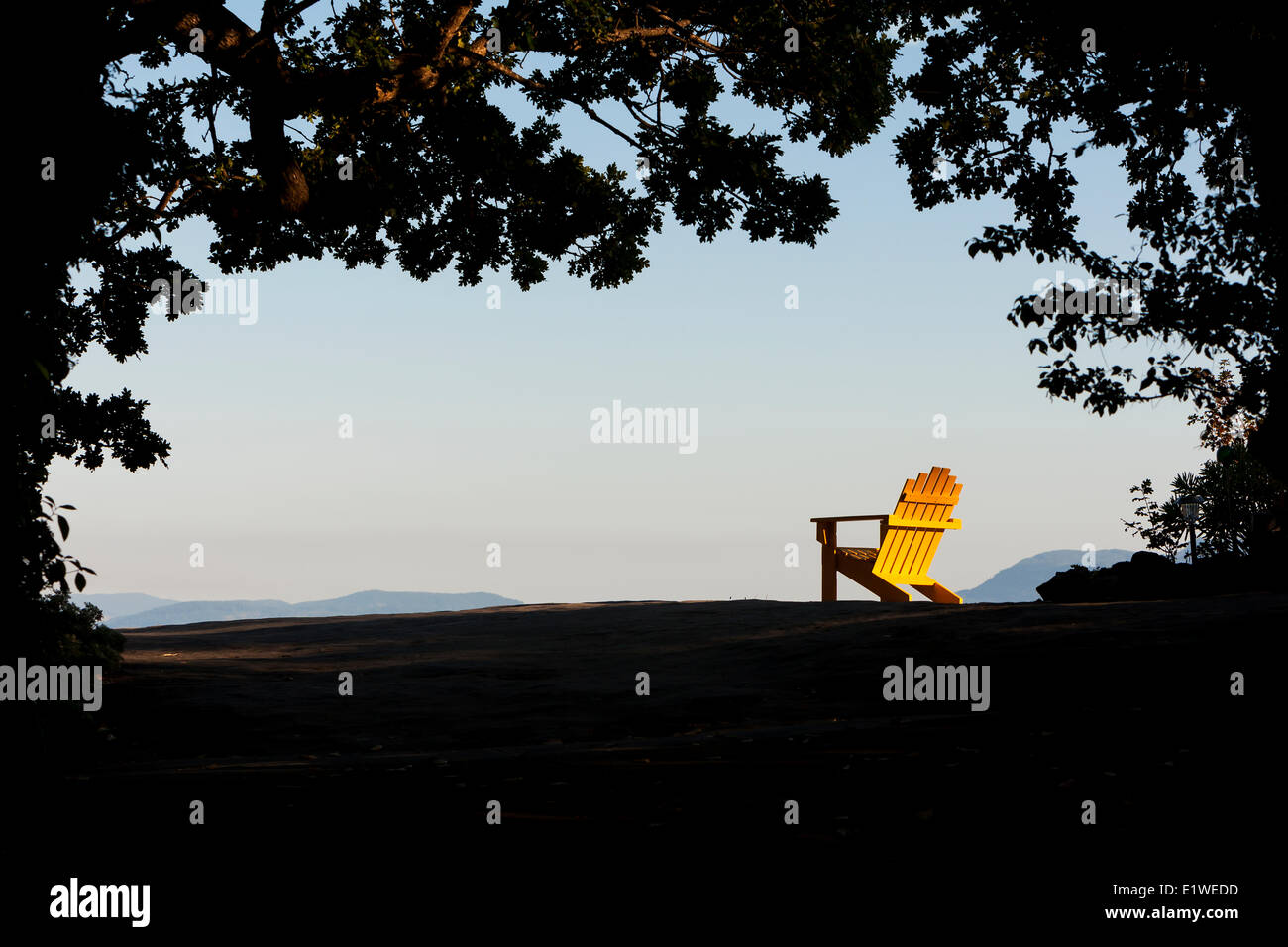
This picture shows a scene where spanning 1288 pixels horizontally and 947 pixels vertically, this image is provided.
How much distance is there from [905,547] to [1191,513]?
5042 mm

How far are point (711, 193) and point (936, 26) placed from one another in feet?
8.21

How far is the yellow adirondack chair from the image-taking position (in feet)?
50.2

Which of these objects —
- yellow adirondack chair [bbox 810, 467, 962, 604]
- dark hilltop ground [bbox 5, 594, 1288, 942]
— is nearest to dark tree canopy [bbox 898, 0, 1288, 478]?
dark hilltop ground [bbox 5, 594, 1288, 942]

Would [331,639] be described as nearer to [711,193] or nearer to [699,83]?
[711,193]

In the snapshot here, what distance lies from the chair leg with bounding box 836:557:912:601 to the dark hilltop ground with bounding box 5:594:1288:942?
6.99 m

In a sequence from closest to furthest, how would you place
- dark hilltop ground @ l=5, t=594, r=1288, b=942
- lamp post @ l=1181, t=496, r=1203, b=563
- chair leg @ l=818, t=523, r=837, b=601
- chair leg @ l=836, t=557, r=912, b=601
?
dark hilltop ground @ l=5, t=594, r=1288, b=942, chair leg @ l=836, t=557, r=912, b=601, chair leg @ l=818, t=523, r=837, b=601, lamp post @ l=1181, t=496, r=1203, b=563

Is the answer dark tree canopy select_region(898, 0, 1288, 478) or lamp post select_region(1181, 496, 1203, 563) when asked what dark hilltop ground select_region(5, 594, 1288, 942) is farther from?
lamp post select_region(1181, 496, 1203, 563)

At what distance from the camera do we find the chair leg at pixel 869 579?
15.3m

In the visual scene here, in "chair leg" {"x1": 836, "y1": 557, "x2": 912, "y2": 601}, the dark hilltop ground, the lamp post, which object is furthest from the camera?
the lamp post

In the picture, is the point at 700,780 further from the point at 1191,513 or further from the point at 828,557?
the point at 1191,513

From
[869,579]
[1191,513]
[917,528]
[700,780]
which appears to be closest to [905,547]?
[917,528]

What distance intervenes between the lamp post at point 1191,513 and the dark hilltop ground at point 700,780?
9530mm

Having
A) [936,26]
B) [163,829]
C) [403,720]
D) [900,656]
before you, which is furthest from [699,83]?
[163,829]

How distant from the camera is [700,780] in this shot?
4.30 m
